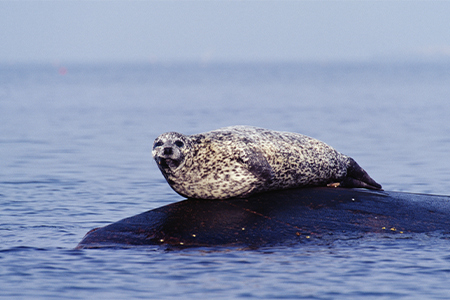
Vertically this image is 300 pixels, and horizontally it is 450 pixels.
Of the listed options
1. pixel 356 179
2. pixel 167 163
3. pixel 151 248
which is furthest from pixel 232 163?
pixel 356 179

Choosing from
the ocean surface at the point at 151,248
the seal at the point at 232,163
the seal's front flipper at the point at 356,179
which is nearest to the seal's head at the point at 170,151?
the seal at the point at 232,163

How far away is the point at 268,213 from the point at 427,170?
9.50m

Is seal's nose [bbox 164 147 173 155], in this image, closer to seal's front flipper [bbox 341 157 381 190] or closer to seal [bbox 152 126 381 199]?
seal [bbox 152 126 381 199]

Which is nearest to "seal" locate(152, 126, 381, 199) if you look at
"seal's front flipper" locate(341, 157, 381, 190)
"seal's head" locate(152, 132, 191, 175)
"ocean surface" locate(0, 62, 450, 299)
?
"seal's head" locate(152, 132, 191, 175)

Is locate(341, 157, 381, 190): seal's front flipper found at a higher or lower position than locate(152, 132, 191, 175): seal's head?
lower

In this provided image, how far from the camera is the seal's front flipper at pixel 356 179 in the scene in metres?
12.0

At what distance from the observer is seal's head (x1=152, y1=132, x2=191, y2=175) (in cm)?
1041

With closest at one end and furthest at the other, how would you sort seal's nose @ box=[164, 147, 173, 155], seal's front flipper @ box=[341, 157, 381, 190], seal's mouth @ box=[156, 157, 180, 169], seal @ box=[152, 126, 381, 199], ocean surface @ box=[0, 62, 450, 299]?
ocean surface @ box=[0, 62, 450, 299] < seal's nose @ box=[164, 147, 173, 155] < seal's mouth @ box=[156, 157, 180, 169] < seal @ box=[152, 126, 381, 199] < seal's front flipper @ box=[341, 157, 381, 190]

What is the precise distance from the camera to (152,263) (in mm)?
9141

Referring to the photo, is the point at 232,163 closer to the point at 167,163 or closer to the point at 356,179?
the point at 167,163

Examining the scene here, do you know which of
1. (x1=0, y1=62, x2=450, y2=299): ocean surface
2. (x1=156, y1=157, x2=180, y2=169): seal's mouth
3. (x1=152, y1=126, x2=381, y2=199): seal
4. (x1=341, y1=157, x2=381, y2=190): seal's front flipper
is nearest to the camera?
(x1=0, y1=62, x2=450, y2=299): ocean surface

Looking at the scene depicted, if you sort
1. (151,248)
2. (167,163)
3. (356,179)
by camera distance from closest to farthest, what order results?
(151,248)
(167,163)
(356,179)

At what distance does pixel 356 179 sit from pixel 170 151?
3.34 m

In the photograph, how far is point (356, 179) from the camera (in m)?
12.2
